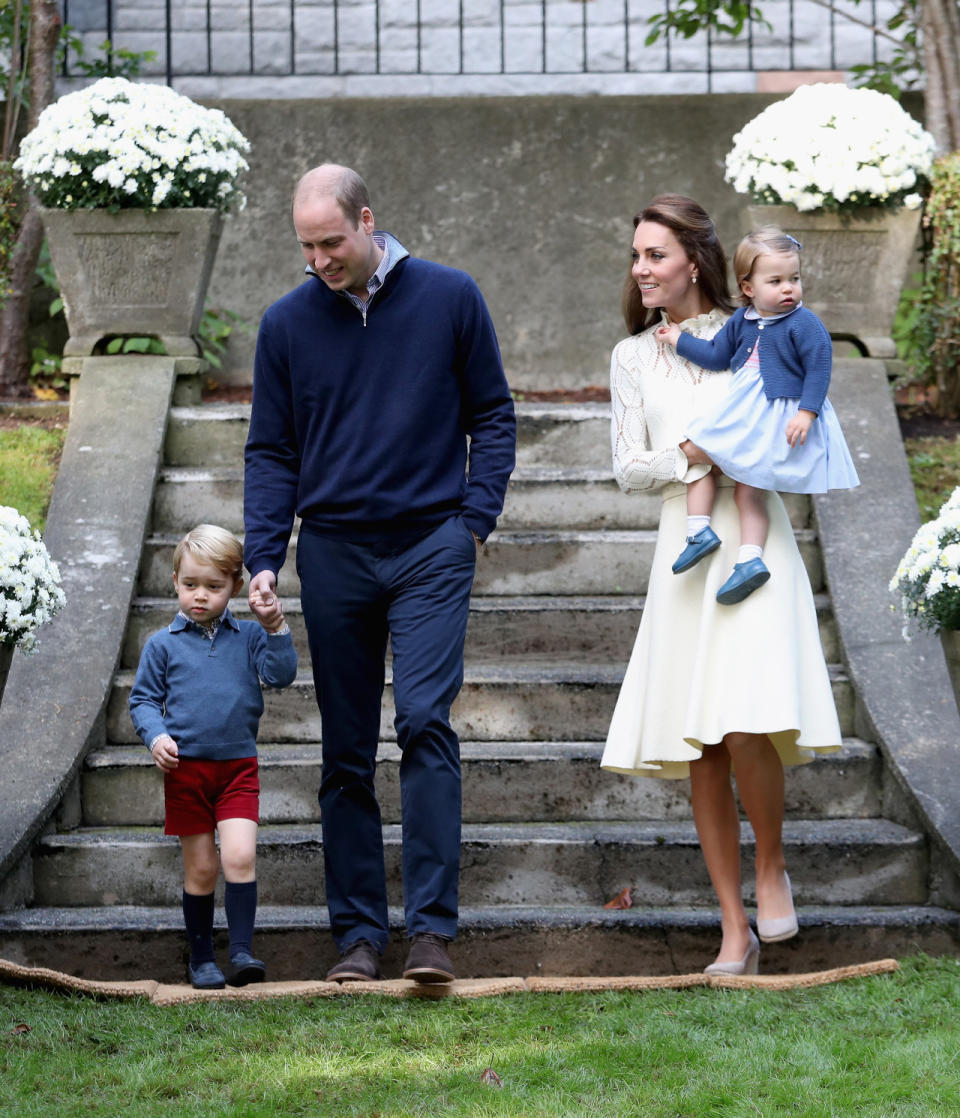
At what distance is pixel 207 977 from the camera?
12.6ft

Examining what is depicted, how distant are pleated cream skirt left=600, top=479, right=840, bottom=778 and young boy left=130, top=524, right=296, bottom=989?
921 mm

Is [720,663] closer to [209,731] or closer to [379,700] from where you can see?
[379,700]

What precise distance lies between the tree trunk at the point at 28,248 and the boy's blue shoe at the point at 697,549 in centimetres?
438

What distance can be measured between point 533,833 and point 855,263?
3.02 m

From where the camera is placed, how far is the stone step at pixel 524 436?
599 centimetres

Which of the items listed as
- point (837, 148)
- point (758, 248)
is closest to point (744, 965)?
point (758, 248)

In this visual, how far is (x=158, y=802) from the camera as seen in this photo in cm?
465

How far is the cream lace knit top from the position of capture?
3992 mm

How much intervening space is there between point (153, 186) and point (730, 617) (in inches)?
134

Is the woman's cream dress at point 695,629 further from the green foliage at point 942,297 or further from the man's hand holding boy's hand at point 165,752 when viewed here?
the green foliage at point 942,297

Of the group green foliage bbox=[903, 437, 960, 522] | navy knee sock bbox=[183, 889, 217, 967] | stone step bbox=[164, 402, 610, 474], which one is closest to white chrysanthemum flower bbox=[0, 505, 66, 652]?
navy knee sock bbox=[183, 889, 217, 967]

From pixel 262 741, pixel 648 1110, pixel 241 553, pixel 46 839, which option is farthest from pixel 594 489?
pixel 648 1110

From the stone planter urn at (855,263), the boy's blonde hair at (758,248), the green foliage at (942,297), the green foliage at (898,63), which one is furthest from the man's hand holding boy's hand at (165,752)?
the green foliage at (898,63)

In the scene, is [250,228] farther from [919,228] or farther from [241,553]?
[241,553]
